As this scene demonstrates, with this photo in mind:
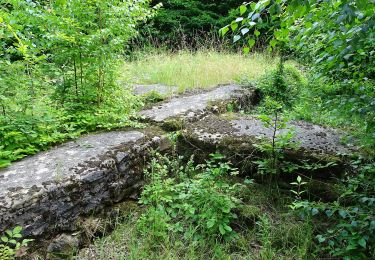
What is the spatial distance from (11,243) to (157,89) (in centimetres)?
359

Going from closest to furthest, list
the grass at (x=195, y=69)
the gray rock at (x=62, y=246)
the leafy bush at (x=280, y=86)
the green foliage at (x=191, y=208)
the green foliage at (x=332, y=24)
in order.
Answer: the green foliage at (x=332, y=24), the gray rock at (x=62, y=246), the green foliage at (x=191, y=208), the leafy bush at (x=280, y=86), the grass at (x=195, y=69)

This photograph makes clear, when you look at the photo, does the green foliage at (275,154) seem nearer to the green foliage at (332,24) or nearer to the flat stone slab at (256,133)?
the flat stone slab at (256,133)

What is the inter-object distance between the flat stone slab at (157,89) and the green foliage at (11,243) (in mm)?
3110

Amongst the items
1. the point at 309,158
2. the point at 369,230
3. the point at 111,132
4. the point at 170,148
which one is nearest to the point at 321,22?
the point at 309,158

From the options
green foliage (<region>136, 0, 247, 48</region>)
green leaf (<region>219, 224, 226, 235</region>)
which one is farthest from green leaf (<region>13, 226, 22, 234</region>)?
green foliage (<region>136, 0, 247, 48</region>)

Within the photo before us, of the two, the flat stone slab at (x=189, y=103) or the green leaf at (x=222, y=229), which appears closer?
the green leaf at (x=222, y=229)

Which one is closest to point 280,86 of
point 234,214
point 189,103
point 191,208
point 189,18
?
point 189,103

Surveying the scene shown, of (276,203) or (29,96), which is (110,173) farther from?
(276,203)

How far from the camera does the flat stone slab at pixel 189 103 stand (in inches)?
143

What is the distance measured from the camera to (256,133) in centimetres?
309

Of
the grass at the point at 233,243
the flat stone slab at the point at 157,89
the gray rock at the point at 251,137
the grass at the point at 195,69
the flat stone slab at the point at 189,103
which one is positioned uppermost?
the grass at the point at 195,69

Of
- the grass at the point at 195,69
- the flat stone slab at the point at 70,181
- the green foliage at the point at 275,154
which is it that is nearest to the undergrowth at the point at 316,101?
the green foliage at the point at 275,154

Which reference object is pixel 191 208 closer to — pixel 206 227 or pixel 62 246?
pixel 206 227

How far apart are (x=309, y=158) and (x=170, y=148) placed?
4.22 feet
